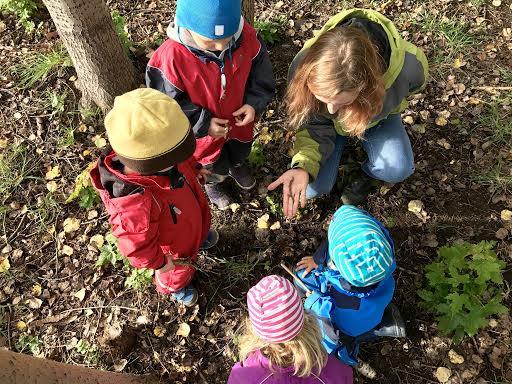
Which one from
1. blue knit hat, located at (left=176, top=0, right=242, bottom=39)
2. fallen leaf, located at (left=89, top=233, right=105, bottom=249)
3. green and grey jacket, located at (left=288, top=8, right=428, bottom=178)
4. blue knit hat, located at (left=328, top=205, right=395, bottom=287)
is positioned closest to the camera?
blue knit hat, located at (left=176, top=0, right=242, bottom=39)

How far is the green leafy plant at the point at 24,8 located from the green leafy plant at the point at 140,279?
262cm

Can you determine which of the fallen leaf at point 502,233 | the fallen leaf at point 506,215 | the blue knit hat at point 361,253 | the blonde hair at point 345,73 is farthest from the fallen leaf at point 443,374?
the blonde hair at point 345,73

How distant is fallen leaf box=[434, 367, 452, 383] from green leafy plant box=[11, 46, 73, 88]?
146 inches

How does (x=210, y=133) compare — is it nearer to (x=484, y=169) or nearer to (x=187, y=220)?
(x=187, y=220)

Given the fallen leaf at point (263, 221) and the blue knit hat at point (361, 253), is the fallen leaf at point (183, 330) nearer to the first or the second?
the fallen leaf at point (263, 221)

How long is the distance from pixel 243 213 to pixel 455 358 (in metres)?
1.74

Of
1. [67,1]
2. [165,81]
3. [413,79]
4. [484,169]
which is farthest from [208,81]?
[484,169]

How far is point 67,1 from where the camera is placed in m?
2.89

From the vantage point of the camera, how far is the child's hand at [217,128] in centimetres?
276

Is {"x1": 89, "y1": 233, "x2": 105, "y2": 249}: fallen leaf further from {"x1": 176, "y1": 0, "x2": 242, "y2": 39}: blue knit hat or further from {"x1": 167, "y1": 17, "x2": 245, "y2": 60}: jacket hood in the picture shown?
{"x1": 176, "y1": 0, "x2": 242, "y2": 39}: blue knit hat

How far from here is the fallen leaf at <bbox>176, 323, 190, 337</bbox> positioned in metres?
3.07

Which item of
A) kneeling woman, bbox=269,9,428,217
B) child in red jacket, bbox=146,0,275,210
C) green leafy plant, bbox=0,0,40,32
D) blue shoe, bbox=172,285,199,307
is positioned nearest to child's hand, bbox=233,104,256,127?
child in red jacket, bbox=146,0,275,210

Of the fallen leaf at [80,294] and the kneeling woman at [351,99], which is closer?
the kneeling woman at [351,99]

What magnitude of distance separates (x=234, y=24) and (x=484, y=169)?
7.67 feet
